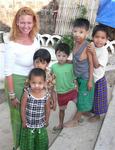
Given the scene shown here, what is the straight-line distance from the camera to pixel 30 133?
328 cm

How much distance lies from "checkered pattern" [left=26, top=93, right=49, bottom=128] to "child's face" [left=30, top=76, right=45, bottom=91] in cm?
10

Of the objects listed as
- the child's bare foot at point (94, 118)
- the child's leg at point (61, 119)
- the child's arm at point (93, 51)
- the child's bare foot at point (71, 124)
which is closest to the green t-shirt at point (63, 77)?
the child's arm at point (93, 51)

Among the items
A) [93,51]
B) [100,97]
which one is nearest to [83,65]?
[93,51]

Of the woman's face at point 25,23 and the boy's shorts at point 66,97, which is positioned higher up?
the woman's face at point 25,23

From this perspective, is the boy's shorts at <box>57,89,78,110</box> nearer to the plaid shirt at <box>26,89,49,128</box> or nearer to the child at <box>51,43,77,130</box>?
the child at <box>51,43,77,130</box>

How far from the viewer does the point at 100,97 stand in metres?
4.00

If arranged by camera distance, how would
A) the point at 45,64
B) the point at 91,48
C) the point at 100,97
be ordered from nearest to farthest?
the point at 45,64 < the point at 91,48 < the point at 100,97

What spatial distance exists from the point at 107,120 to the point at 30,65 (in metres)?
1.16

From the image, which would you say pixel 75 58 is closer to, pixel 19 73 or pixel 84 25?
pixel 84 25

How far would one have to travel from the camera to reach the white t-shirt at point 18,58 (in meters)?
3.20

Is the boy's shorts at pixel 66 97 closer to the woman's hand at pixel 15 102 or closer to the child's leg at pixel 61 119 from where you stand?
the child's leg at pixel 61 119

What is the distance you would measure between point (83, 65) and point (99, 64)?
184 mm

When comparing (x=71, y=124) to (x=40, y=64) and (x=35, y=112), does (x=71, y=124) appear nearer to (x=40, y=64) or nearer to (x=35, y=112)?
(x=35, y=112)

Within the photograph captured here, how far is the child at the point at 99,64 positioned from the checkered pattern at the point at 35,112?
810mm
